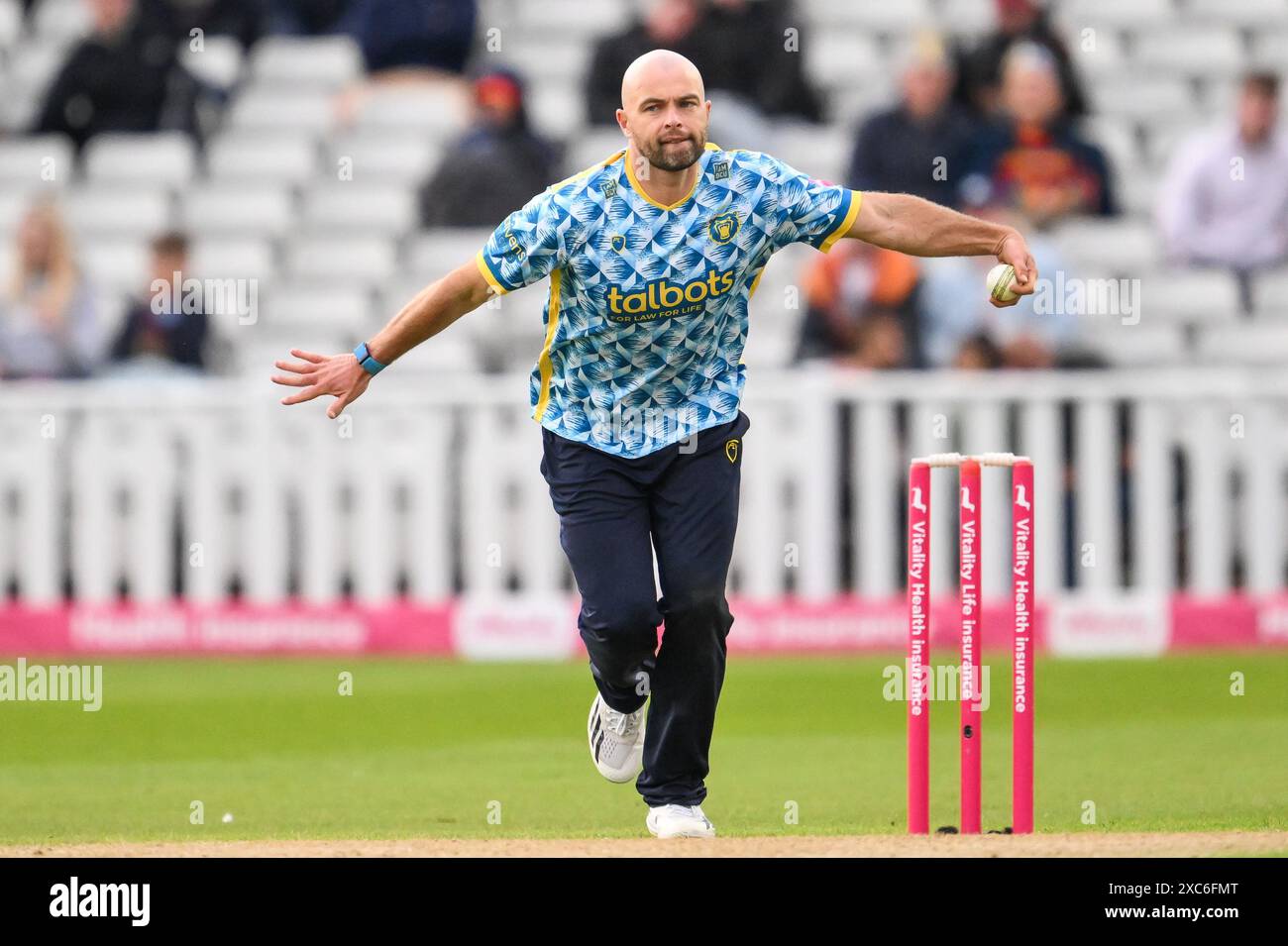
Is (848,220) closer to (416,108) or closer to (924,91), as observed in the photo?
(924,91)

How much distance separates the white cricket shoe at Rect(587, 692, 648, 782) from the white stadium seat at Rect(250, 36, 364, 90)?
11.7m

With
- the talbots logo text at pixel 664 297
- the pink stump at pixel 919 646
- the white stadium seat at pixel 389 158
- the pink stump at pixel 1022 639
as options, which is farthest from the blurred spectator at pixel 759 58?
the pink stump at pixel 1022 639

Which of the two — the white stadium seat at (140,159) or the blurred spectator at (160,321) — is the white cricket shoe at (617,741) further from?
the white stadium seat at (140,159)

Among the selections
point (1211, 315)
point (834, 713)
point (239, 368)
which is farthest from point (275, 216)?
point (834, 713)

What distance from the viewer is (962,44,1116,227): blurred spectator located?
15344 mm

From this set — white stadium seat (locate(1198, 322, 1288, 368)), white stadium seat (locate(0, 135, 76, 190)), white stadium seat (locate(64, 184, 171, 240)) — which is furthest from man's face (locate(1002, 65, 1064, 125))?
white stadium seat (locate(0, 135, 76, 190))

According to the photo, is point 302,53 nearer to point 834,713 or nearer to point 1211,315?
point 1211,315

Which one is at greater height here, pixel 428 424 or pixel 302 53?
pixel 302 53

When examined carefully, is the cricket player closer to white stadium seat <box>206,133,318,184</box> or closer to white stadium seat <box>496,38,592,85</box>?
white stadium seat <box>206,133,318,184</box>

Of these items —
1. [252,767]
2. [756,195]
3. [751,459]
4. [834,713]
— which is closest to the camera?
[756,195]

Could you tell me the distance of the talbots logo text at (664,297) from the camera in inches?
283

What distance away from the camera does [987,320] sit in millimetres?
14242

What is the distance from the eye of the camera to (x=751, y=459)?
13203 mm

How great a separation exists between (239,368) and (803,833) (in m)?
9.33
